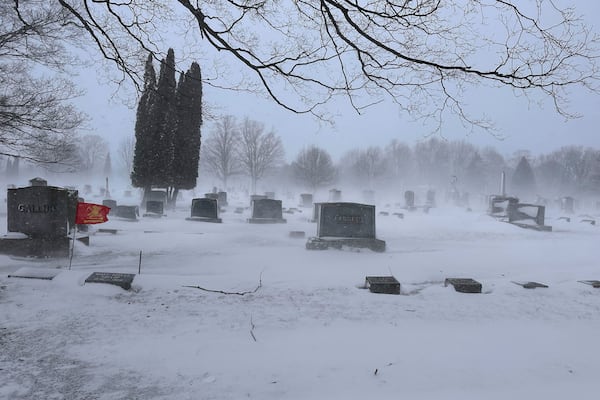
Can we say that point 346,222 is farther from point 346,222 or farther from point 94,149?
point 94,149

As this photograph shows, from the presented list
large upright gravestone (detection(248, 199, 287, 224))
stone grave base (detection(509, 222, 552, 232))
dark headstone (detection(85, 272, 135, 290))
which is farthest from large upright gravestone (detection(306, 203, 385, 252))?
stone grave base (detection(509, 222, 552, 232))

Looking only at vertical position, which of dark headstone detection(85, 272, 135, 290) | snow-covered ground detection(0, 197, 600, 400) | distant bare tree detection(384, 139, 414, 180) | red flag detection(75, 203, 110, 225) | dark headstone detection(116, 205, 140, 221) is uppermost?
distant bare tree detection(384, 139, 414, 180)

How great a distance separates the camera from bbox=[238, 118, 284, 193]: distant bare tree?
1852 inches

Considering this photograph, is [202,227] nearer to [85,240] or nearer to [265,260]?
[85,240]

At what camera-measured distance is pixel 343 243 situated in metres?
9.99

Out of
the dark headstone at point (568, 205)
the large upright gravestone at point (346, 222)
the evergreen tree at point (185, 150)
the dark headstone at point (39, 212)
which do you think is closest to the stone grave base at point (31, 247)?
the dark headstone at point (39, 212)

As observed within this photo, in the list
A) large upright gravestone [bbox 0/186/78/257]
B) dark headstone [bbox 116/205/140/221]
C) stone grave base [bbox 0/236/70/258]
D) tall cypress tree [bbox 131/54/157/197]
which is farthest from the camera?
tall cypress tree [bbox 131/54/157/197]

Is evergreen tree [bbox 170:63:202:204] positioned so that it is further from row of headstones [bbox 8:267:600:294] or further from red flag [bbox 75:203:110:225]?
row of headstones [bbox 8:267:600:294]

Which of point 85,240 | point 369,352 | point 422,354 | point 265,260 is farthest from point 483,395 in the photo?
point 85,240

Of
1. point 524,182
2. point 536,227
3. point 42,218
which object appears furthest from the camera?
point 524,182

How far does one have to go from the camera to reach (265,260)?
800 centimetres

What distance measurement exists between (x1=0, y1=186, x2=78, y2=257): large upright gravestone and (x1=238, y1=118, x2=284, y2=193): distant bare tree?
126 ft

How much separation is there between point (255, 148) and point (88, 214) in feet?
135

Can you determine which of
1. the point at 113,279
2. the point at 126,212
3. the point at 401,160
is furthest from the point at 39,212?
the point at 401,160
